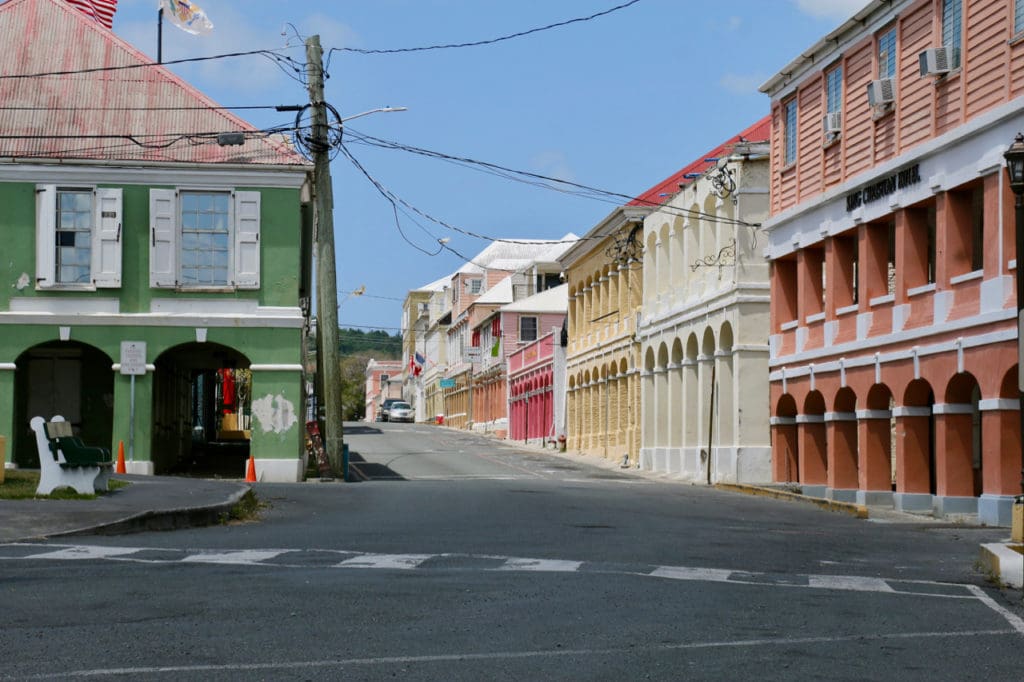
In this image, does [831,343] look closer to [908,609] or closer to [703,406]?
[703,406]

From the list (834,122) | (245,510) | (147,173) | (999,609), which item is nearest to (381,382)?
(147,173)

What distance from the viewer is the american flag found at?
4072cm

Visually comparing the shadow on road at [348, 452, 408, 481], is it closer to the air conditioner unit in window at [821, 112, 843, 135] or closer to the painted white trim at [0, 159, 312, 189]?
the painted white trim at [0, 159, 312, 189]

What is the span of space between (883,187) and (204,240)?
14918 millimetres

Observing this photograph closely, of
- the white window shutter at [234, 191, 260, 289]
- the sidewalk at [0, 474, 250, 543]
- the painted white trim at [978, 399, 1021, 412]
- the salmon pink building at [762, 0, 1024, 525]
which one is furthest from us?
the white window shutter at [234, 191, 260, 289]

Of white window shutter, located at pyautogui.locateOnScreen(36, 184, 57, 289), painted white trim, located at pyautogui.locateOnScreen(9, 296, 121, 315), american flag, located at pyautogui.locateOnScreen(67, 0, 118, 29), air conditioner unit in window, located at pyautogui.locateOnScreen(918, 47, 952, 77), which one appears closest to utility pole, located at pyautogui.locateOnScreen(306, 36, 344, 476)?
painted white trim, located at pyautogui.locateOnScreen(9, 296, 121, 315)

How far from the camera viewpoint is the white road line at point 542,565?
14.0 m

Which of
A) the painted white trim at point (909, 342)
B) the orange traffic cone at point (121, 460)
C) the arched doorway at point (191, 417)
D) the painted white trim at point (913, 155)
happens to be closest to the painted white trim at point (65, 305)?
the arched doorway at point (191, 417)

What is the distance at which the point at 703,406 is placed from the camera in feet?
143

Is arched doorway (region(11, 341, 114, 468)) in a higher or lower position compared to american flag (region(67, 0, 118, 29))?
lower

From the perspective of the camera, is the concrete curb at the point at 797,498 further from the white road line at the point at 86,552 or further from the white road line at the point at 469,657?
the white road line at the point at 469,657

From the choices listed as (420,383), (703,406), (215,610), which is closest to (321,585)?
(215,610)

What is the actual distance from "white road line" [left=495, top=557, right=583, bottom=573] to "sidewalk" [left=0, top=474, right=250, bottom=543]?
535 cm

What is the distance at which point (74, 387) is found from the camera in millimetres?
36281
